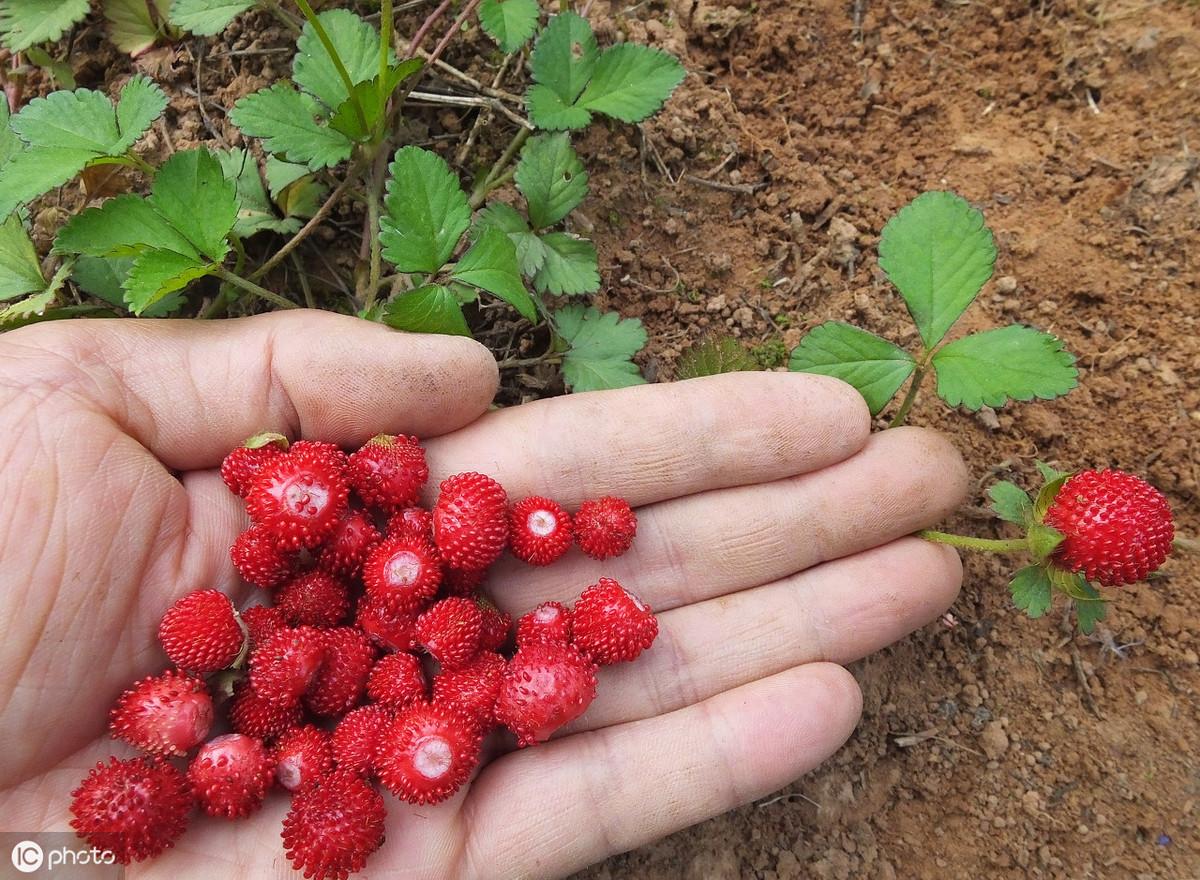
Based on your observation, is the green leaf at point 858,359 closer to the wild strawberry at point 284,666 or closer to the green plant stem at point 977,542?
the green plant stem at point 977,542

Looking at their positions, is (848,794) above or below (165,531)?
below

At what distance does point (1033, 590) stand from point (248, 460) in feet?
7.63

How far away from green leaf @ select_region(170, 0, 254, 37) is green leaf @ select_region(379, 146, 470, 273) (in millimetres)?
878

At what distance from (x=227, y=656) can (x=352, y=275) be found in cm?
147

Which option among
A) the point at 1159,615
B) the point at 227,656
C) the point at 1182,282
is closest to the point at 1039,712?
the point at 1159,615

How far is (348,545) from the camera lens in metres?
2.69

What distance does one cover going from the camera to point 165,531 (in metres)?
2.58

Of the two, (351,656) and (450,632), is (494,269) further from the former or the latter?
(351,656)

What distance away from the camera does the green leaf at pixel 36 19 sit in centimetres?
310

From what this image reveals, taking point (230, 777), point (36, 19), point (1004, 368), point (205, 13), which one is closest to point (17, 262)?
point (36, 19)

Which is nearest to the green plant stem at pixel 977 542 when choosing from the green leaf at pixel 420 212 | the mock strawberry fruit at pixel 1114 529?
the mock strawberry fruit at pixel 1114 529

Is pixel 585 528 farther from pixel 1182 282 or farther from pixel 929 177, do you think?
pixel 1182 282

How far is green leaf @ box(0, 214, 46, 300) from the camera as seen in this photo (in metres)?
2.91

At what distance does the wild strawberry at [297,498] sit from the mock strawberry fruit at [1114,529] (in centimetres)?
207
